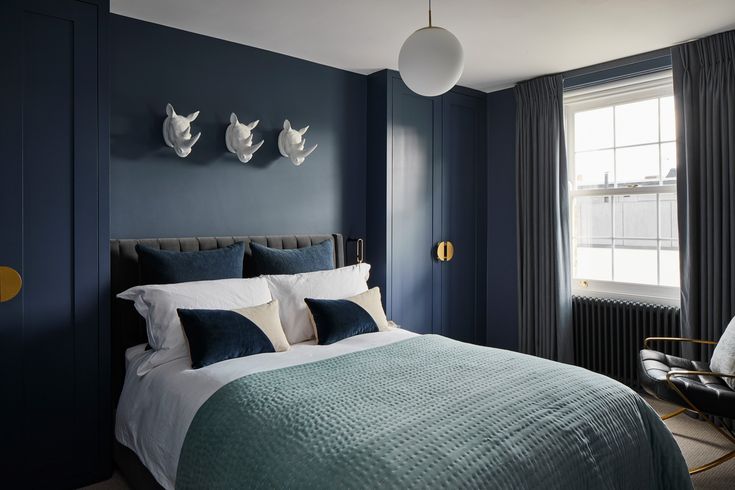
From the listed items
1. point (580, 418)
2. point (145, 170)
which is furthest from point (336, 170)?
point (580, 418)

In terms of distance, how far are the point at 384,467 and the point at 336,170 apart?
2.83 metres

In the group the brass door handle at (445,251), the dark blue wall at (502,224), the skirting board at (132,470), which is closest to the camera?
the skirting board at (132,470)

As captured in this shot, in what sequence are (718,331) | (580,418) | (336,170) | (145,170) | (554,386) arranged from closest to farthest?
1. (580,418)
2. (554,386)
3. (145,170)
4. (718,331)
5. (336,170)

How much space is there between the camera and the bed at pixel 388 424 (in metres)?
1.52

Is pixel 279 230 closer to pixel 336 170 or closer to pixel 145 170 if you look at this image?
pixel 336 170

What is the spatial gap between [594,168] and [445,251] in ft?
4.52

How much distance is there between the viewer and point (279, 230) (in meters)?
3.66

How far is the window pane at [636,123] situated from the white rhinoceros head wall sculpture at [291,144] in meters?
2.39

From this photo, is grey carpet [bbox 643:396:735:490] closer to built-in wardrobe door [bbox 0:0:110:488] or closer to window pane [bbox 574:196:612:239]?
window pane [bbox 574:196:612:239]

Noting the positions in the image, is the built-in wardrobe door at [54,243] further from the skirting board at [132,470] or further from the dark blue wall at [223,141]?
the dark blue wall at [223,141]

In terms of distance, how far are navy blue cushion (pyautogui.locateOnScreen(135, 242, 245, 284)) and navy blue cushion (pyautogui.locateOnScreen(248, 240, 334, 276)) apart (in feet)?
0.65

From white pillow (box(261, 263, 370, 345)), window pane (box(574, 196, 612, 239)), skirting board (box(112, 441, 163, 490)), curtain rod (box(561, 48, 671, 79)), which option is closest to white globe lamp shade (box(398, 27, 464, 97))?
white pillow (box(261, 263, 370, 345))

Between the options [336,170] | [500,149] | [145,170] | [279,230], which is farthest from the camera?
[500,149]

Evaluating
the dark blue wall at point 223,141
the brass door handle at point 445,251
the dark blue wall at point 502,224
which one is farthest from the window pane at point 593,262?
the dark blue wall at point 223,141
